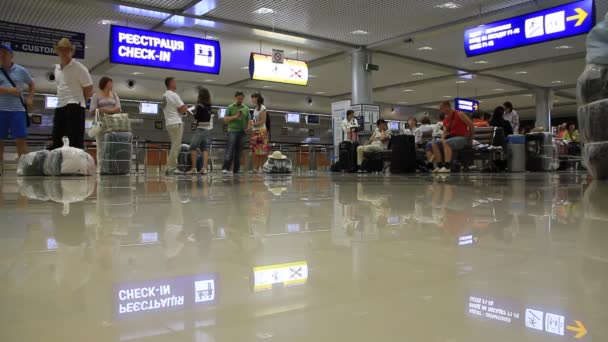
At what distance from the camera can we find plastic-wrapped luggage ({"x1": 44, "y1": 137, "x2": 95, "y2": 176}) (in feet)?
19.6

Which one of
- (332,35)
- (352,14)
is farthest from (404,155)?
(332,35)

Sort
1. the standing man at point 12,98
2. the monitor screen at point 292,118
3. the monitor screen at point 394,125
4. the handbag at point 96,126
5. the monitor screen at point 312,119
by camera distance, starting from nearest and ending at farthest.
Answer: the standing man at point 12,98 < the handbag at point 96,126 < the monitor screen at point 292,118 < the monitor screen at point 312,119 < the monitor screen at point 394,125

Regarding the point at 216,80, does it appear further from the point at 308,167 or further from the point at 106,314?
the point at 106,314

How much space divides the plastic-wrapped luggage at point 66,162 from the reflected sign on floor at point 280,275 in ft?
18.4

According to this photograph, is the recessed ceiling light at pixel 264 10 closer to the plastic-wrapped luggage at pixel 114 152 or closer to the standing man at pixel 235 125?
the standing man at pixel 235 125

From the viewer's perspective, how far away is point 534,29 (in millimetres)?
9844

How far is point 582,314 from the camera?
699 millimetres

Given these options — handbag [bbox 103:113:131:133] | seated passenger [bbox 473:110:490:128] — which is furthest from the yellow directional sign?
handbag [bbox 103:113:131:133]

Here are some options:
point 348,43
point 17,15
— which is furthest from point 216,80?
point 17,15

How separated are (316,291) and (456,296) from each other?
22 cm

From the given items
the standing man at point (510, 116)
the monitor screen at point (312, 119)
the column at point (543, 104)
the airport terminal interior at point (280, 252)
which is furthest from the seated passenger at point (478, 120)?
the monitor screen at point (312, 119)

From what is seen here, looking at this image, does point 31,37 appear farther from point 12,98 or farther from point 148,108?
point 148,108

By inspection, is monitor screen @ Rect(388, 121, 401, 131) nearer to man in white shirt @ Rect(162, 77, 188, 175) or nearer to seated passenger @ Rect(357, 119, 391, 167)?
seated passenger @ Rect(357, 119, 391, 167)

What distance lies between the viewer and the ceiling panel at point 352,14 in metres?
11.0
